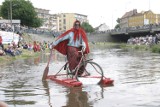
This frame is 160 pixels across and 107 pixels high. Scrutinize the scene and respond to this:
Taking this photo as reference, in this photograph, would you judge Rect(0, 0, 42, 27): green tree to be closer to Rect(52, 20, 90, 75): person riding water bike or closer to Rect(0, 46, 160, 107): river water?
Rect(52, 20, 90, 75): person riding water bike

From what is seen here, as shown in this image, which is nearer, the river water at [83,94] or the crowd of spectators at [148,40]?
the river water at [83,94]

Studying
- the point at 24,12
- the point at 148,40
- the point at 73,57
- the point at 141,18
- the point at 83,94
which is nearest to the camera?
the point at 83,94

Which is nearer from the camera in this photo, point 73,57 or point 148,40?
point 73,57

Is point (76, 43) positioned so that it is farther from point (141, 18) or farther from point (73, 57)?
point (141, 18)

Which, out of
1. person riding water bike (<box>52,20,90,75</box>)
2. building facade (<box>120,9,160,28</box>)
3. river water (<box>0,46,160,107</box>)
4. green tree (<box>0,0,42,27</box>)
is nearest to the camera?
river water (<box>0,46,160,107</box>)

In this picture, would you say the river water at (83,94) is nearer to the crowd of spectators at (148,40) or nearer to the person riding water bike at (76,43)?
the person riding water bike at (76,43)

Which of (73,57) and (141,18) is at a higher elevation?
(141,18)

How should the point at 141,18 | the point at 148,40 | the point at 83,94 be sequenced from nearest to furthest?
the point at 83,94
the point at 148,40
the point at 141,18

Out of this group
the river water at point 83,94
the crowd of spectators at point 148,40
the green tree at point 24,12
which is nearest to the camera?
the river water at point 83,94

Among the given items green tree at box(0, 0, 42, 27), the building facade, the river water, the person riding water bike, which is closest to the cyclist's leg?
the person riding water bike

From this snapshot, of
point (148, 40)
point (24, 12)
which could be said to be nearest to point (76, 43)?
point (148, 40)

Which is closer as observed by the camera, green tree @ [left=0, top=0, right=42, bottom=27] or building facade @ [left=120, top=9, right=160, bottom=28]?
green tree @ [left=0, top=0, right=42, bottom=27]

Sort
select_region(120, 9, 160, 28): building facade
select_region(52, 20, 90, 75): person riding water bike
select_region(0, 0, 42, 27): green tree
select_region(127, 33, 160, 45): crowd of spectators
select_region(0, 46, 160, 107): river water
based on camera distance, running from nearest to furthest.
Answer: select_region(0, 46, 160, 107): river water → select_region(52, 20, 90, 75): person riding water bike → select_region(127, 33, 160, 45): crowd of spectators → select_region(0, 0, 42, 27): green tree → select_region(120, 9, 160, 28): building facade

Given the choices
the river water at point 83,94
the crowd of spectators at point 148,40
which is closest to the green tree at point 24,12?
the crowd of spectators at point 148,40
